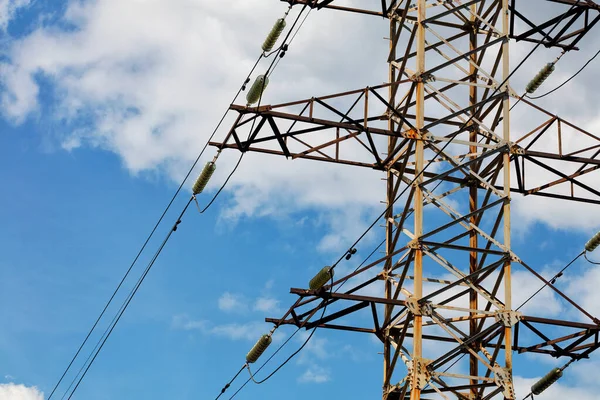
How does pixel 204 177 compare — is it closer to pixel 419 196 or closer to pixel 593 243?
pixel 419 196

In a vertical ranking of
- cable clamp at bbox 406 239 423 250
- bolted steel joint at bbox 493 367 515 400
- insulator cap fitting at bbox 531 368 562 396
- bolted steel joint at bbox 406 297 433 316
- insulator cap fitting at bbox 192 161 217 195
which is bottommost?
bolted steel joint at bbox 493 367 515 400

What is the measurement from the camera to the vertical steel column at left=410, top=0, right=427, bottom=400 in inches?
925

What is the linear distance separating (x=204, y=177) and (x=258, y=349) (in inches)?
157

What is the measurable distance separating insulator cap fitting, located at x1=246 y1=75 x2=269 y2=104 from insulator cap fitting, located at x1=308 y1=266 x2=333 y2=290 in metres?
3.86

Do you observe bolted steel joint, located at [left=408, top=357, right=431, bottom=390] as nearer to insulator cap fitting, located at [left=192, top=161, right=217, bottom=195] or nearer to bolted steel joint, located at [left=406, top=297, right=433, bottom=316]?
bolted steel joint, located at [left=406, top=297, right=433, bottom=316]

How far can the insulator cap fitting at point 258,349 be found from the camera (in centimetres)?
2452

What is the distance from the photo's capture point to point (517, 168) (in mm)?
26312

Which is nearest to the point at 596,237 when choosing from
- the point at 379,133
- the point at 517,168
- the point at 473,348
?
the point at 517,168

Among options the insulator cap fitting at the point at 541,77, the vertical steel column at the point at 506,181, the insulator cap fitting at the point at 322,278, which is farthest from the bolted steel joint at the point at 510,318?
the insulator cap fitting at the point at 541,77

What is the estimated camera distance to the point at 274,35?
2466 cm

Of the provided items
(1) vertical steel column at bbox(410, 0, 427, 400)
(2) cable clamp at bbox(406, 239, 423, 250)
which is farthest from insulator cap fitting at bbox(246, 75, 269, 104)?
(2) cable clamp at bbox(406, 239, 423, 250)

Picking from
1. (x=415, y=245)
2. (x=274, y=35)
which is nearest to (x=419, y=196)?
(x=415, y=245)

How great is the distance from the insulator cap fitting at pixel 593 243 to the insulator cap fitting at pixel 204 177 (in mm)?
9546

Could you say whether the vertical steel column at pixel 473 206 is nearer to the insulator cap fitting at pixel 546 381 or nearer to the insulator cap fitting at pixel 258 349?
the insulator cap fitting at pixel 546 381
